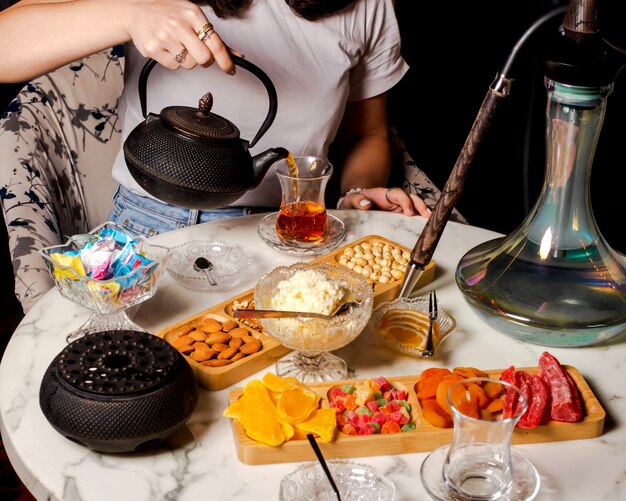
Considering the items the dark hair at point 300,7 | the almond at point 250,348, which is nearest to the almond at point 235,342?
the almond at point 250,348

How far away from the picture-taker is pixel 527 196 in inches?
125

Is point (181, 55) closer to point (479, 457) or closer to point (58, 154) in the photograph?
point (58, 154)

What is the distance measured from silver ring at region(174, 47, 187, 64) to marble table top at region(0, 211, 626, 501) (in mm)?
380

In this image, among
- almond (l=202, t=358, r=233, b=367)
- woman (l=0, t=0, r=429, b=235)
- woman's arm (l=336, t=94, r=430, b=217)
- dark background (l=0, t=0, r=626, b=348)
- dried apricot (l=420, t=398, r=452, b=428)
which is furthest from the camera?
dark background (l=0, t=0, r=626, b=348)

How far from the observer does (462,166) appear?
1.23 m

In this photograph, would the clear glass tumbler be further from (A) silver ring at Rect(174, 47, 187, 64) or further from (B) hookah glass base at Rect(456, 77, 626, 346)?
(A) silver ring at Rect(174, 47, 187, 64)

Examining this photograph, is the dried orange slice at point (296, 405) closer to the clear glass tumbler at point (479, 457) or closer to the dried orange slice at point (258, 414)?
the dried orange slice at point (258, 414)

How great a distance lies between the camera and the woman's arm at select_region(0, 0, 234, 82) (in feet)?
4.45

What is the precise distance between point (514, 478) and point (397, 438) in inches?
5.9

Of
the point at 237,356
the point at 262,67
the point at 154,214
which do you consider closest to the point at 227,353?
the point at 237,356

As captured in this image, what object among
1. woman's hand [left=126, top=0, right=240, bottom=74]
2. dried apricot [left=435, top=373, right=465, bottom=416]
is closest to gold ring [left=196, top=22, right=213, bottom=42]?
woman's hand [left=126, top=0, right=240, bottom=74]

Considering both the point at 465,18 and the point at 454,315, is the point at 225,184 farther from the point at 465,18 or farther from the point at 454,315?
the point at 465,18

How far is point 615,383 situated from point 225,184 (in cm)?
69

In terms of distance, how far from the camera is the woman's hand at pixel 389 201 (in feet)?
5.74
